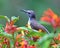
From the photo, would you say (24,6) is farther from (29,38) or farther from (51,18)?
(51,18)

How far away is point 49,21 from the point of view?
4.65 ft

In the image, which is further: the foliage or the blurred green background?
the blurred green background

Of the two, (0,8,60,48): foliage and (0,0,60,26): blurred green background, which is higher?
(0,0,60,26): blurred green background

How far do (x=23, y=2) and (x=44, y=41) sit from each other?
1016 centimetres

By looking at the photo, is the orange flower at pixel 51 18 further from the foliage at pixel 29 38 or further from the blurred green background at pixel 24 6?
the blurred green background at pixel 24 6

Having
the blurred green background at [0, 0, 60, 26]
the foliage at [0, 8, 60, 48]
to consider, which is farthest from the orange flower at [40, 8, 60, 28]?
the blurred green background at [0, 0, 60, 26]

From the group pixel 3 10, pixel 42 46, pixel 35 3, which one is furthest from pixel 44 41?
pixel 35 3

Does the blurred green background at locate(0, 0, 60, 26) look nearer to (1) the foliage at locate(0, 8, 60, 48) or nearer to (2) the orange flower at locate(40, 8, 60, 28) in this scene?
(1) the foliage at locate(0, 8, 60, 48)

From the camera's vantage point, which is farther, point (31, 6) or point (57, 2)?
point (57, 2)

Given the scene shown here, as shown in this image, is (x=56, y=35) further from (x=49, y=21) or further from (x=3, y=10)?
(x=3, y=10)

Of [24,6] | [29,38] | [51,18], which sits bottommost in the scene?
[51,18]

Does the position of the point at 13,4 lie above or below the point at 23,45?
above

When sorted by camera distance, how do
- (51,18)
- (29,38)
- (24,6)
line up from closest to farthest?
(51,18) < (29,38) < (24,6)

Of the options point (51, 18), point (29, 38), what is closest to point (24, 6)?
point (29, 38)
